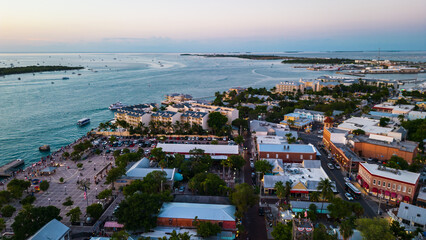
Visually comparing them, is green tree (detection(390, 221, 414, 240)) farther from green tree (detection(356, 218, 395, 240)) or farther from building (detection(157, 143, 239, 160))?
building (detection(157, 143, 239, 160))

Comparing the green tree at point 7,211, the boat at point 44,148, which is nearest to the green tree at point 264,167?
the green tree at point 7,211

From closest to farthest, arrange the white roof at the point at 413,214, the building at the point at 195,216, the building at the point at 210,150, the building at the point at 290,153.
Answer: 1. the building at the point at 195,216
2. the white roof at the point at 413,214
3. the building at the point at 290,153
4. the building at the point at 210,150

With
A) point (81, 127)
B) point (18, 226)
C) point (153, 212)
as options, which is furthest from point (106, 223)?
point (81, 127)

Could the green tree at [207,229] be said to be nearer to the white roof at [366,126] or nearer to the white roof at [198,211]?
the white roof at [198,211]

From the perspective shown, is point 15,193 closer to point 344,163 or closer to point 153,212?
point 153,212

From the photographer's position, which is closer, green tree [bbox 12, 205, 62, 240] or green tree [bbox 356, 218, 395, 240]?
green tree [bbox 356, 218, 395, 240]

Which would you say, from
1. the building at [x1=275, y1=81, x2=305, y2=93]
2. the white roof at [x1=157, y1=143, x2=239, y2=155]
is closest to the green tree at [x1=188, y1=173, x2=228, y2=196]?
the white roof at [x1=157, y1=143, x2=239, y2=155]

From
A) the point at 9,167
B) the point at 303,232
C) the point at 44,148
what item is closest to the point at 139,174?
the point at 303,232
